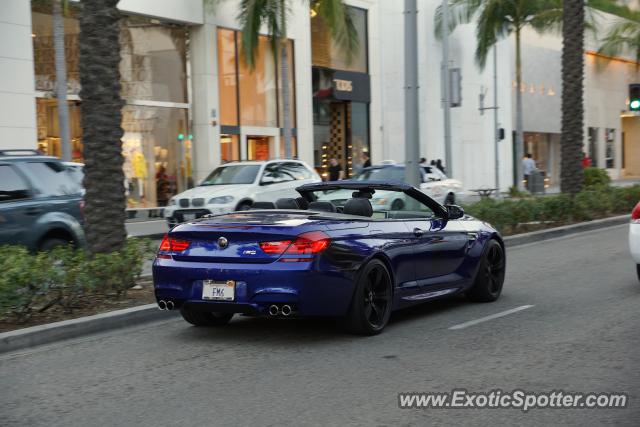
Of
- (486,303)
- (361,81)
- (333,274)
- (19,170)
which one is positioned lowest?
(486,303)

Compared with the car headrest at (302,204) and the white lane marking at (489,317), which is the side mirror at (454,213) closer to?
the white lane marking at (489,317)

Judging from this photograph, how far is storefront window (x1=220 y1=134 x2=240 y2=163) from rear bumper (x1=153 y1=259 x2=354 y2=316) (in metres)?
22.7

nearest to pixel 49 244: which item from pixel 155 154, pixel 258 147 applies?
pixel 155 154

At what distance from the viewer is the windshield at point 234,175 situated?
20739 mm

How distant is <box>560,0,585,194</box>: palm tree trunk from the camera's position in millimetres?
20516

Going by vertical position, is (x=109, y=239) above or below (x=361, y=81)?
below

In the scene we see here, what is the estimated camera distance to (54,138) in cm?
2458

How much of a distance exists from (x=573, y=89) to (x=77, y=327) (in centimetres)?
1534

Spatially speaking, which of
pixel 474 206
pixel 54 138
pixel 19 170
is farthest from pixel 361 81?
pixel 19 170

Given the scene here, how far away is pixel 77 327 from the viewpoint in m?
8.30

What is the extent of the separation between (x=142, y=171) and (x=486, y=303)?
20.0 meters

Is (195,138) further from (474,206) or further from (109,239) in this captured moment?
(109,239)

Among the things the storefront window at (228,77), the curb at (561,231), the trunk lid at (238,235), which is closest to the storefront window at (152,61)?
the storefront window at (228,77)

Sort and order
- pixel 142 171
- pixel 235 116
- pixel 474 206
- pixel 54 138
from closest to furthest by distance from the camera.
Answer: pixel 474 206 < pixel 54 138 < pixel 142 171 < pixel 235 116
